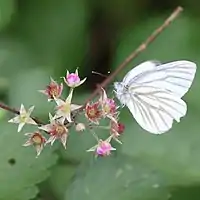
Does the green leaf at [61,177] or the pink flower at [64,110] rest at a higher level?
the pink flower at [64,110]

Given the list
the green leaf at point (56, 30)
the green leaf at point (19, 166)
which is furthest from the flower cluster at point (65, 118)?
the green leaf at point (56, 30)

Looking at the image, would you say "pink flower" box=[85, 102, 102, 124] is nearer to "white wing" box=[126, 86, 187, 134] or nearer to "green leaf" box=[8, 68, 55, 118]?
"white wing" box=[126, 86, 187, 134]

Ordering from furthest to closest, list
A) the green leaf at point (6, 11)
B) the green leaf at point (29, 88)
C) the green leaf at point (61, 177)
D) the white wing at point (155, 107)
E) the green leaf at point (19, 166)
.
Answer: the green leaf at point (6, 11)
the green leaf at point (29, 88)
the green leaf at point (61, 177)
the green leaf at point (19, 166)
the white wing at point (155, 107)

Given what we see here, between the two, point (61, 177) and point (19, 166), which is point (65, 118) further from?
point (61, 177)

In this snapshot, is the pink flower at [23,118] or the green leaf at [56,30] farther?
the green leaf at [56,30]

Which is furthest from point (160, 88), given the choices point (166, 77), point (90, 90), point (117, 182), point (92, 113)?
point (90, 90)

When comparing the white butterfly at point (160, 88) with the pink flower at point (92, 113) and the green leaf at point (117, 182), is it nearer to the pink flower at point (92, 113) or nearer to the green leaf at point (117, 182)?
the pink flower at point (92, 113)

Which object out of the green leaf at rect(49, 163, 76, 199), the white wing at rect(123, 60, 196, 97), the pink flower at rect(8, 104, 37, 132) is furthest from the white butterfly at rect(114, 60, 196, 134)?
the green leaf at rect(49, 163, 76, 199)
